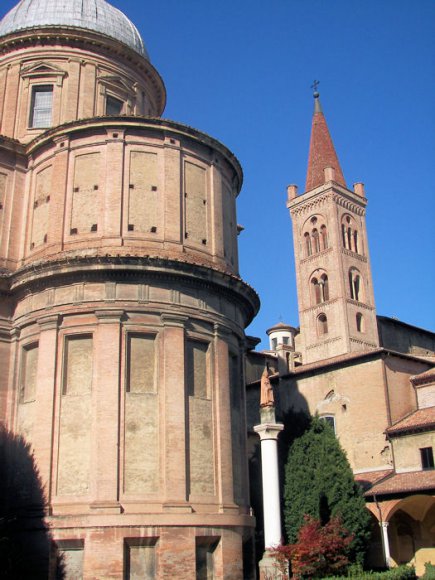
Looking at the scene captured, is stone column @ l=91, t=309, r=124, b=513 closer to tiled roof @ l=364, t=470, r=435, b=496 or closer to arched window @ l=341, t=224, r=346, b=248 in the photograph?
tiled roof @ l=364, t=470, r=435, b=496

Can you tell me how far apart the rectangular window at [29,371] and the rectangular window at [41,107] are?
31.7ft

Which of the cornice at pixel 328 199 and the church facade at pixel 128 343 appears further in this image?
the cornice at pixel 328 199

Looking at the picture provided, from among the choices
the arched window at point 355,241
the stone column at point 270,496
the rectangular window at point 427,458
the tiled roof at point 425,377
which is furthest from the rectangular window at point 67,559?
the arched window at point 355,241

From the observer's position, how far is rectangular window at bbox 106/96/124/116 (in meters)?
28.8

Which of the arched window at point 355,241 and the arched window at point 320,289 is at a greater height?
the arched window at point 355,241

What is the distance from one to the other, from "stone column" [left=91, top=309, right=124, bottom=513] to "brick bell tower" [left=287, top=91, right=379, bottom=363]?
36786mm

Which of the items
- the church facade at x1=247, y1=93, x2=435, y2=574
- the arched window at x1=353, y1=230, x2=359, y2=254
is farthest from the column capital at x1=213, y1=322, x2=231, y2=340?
the arched window at x1=353, y1=230, x2=359, y2=254

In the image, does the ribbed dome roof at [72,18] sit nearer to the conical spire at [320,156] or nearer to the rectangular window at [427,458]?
the rectangular window at [427,458]

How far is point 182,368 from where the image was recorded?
68.4ft

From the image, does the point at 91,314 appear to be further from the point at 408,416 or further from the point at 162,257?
the point at 408,416

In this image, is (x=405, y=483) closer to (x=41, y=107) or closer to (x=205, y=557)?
(x=205, y=557)

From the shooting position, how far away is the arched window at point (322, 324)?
58.6 metres

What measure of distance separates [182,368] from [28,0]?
1969 centimetres

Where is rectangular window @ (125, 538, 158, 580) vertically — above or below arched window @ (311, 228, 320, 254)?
below
